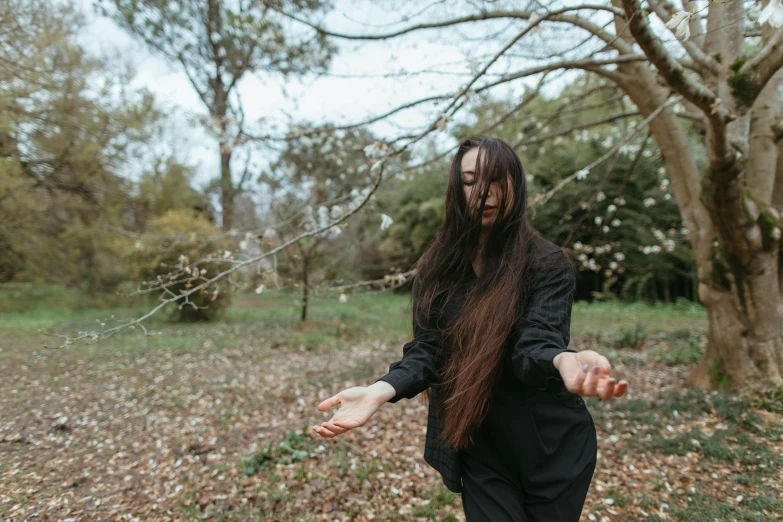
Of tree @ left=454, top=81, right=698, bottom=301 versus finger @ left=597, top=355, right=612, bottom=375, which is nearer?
finger @ left=597, top=355, right=612, bottom=375

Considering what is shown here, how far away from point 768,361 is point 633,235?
26.0ft

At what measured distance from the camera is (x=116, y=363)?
6.48m

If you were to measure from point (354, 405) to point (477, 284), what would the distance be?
55 cm

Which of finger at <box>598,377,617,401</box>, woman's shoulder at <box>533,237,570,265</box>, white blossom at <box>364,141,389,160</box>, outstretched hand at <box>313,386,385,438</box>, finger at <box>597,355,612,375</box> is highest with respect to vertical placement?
white blossom at <box>364,141,389,160</box>

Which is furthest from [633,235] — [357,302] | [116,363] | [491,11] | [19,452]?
[19,452]

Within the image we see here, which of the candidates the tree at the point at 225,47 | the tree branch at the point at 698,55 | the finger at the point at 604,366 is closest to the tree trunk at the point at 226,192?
the tree at the point at 225,47

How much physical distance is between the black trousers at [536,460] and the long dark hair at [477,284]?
10 centimetres

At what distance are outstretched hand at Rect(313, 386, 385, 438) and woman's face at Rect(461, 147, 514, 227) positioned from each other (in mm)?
641

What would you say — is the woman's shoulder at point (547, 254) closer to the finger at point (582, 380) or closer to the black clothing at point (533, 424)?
the black clothing at point (533, 424)

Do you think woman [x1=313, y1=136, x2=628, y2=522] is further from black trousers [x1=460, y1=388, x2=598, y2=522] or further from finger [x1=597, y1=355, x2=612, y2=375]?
finger [x1=597, y1=355, x2=612, y2=375]

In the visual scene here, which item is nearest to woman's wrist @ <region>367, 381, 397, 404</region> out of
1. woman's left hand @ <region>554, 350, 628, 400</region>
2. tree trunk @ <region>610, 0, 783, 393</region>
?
woman's left hand @ <region>554, 350, 628, 400</region>

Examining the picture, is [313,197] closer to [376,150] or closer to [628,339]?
[628,339]

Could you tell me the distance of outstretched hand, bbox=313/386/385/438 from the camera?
120cm

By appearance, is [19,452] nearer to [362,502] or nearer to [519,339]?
[362,502]
